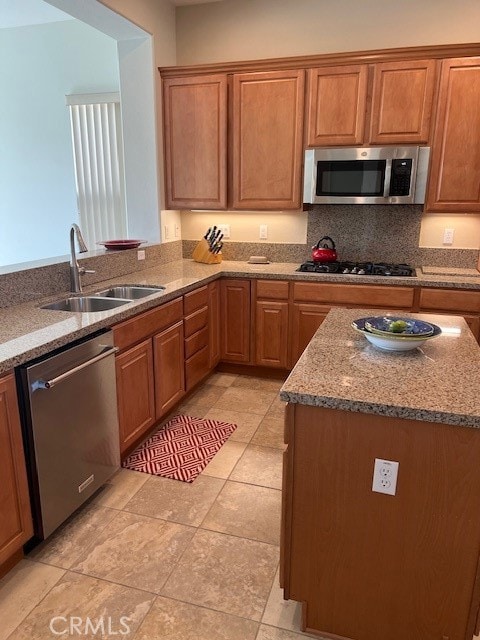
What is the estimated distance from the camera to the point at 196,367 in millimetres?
3330

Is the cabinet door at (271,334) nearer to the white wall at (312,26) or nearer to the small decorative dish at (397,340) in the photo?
the small decorative dish at (397,340)

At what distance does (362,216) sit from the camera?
12.2 feet

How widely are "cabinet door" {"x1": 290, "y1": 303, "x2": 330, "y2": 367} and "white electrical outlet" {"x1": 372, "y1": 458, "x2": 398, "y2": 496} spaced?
213 cm

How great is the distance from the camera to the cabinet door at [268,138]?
3404mm

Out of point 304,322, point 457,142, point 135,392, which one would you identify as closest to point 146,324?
point 135,392

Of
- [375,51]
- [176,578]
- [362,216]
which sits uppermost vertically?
[375,51]

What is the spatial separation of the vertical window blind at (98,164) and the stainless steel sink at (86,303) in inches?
73.9

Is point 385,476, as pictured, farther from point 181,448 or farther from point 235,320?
point 235,320

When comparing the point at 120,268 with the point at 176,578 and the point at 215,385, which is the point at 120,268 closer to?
the point at 215,385

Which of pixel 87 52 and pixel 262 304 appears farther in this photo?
pixel 87 52

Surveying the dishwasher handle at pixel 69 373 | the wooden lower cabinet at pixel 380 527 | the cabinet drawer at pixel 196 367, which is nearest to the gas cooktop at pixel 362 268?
the cabinet drawer at pixel 196 367

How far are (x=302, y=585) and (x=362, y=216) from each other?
2.90m

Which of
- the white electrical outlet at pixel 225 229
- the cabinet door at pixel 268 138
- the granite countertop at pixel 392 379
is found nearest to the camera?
the granite countertop at pixel 392 379

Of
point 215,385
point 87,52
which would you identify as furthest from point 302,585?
point 87,52
